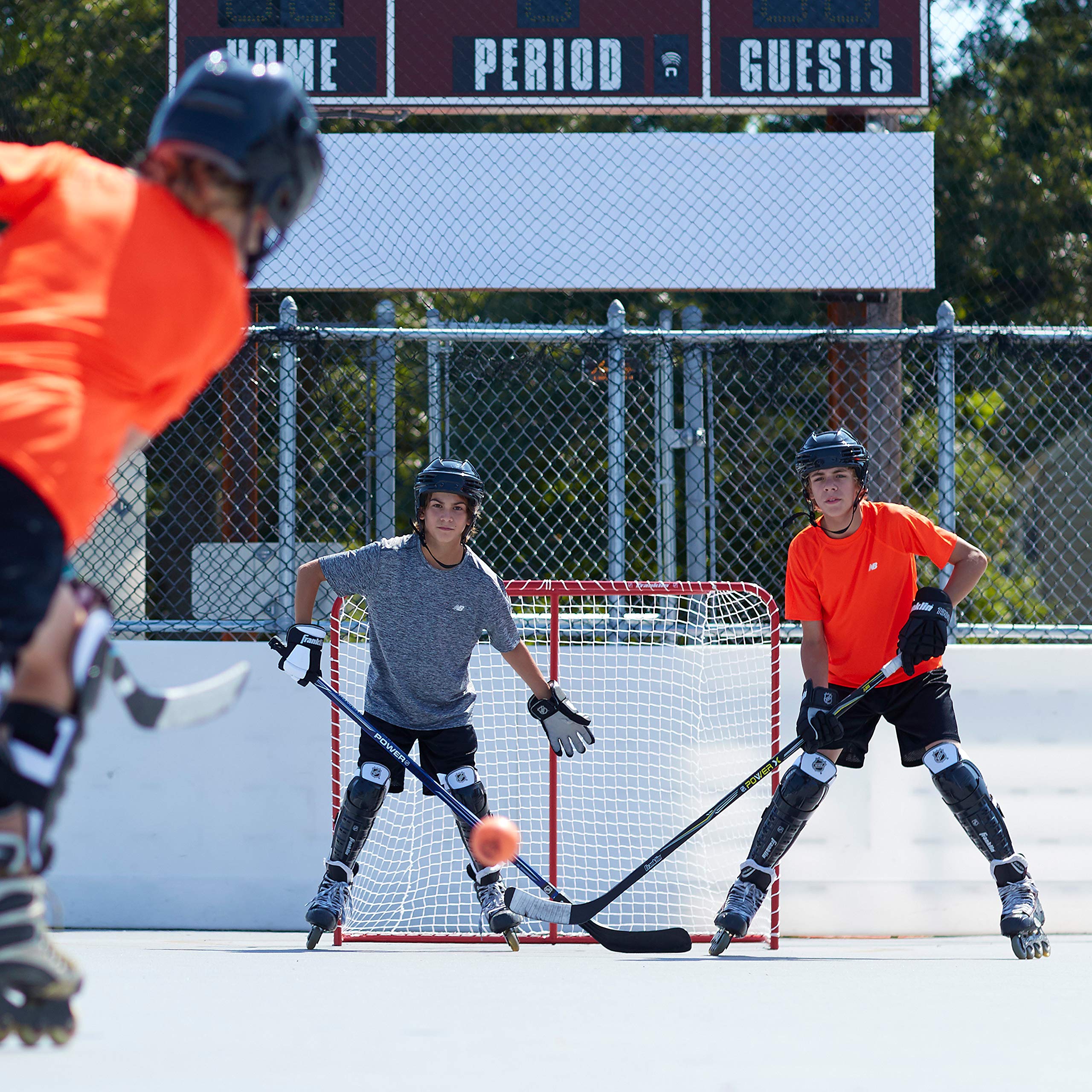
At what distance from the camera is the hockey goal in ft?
18.7

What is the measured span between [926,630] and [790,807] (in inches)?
32.0

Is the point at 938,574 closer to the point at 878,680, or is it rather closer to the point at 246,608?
the point at 878,680

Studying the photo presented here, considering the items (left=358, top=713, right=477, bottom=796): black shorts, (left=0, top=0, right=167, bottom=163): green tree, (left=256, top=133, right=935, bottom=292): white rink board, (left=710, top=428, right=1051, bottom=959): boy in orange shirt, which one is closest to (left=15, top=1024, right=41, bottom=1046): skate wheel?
(left=358, top=713, right=477, bottom=796): black shorts

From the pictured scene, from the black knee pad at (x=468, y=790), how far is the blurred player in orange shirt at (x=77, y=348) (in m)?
2.90

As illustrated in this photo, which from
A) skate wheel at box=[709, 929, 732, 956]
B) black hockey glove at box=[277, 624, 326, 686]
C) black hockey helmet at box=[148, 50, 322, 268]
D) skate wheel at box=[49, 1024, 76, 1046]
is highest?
black hockey helmet at box=[148, 50, 322, 268]

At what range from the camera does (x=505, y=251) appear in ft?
22.9

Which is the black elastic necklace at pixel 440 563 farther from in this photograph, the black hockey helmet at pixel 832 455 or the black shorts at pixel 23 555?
the black shorts at pixel 23 555

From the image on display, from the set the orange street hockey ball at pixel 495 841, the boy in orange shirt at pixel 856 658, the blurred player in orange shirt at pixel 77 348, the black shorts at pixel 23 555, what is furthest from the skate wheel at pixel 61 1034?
the boy in orange shirt at pixel 856 658

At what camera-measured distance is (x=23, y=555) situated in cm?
199

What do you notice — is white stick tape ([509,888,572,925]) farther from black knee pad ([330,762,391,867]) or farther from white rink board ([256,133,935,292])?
white rink board ([256,133,935,292])

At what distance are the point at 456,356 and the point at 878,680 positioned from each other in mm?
2215

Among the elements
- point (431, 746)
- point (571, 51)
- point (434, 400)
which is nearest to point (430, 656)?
point (431, 746)

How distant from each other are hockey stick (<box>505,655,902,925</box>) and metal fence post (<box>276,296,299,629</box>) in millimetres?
1522

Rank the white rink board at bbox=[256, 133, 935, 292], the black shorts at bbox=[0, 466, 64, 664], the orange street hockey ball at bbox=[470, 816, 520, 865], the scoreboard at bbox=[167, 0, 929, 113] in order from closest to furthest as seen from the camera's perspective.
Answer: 1. the black shorts at bbox=[0, 466, 64, 664]
2. the orange street hockey ball at bbox=[470, 816, 520, 865]
3. the white rink board at bbox=[256, 133, 935, 292]
4. the scoreboard at bbox=[167, 0, 929, 113]
